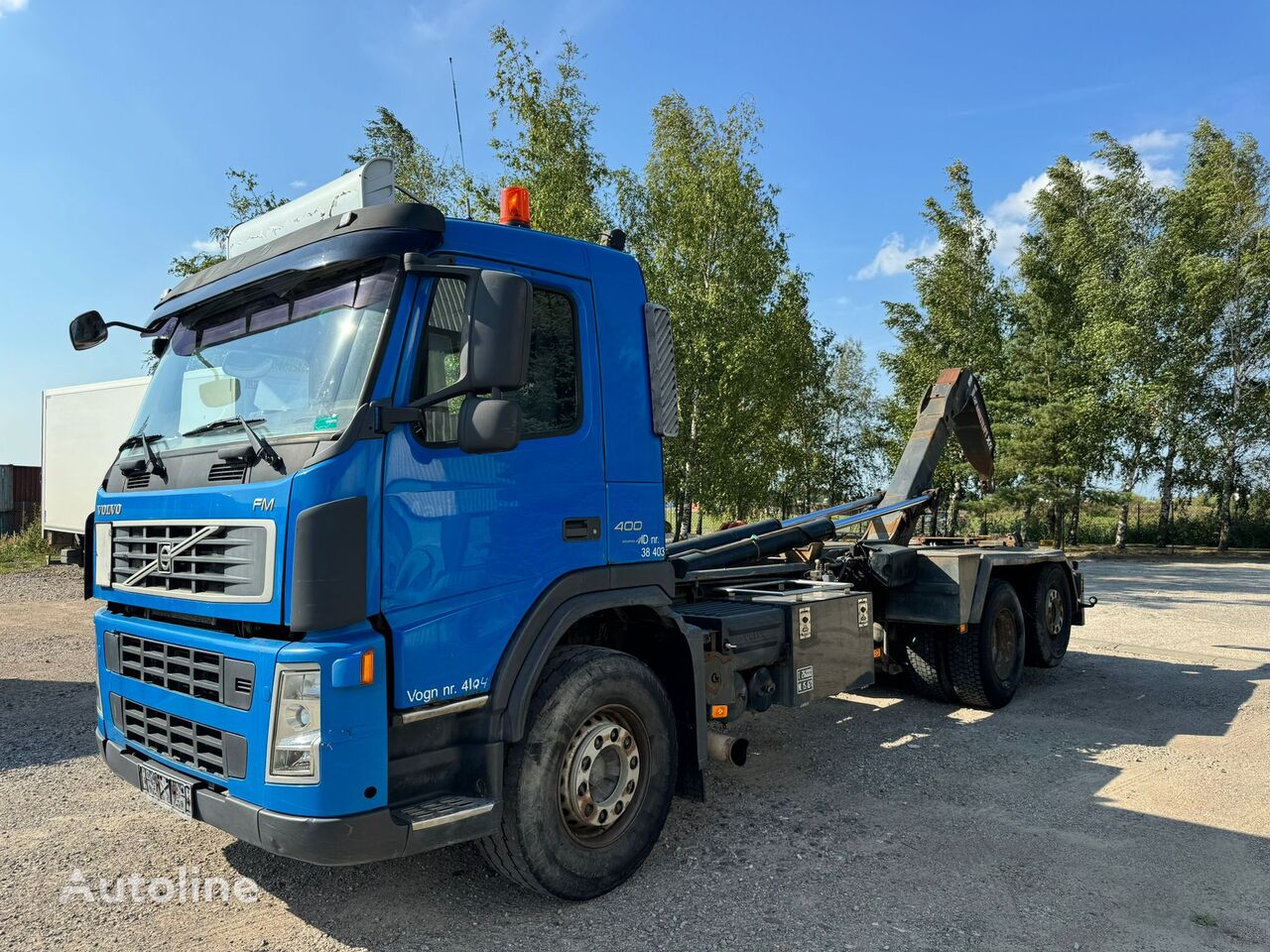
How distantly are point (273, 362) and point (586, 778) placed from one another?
89.5 inches

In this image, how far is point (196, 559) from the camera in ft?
10.7

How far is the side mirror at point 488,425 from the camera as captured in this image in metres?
3.12

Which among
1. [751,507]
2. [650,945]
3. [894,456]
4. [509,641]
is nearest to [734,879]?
[650,945]

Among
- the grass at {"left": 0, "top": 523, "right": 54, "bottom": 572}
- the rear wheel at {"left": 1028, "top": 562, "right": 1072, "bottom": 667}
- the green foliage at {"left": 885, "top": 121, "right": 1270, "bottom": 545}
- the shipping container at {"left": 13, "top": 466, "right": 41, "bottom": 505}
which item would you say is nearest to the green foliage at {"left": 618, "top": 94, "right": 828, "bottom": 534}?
the rear wheel at {"left": 1028, "top": 562, "right": 1072, "bottom": 667}

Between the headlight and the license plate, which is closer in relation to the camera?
the headlight

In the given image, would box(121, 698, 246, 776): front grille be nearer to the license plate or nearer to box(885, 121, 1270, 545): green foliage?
the license plate

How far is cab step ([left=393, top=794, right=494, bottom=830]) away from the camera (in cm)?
307

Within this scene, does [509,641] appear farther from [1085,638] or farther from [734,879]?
[1085,638]

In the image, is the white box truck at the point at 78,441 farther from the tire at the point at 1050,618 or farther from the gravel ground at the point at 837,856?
the tire at the point at 1050,618

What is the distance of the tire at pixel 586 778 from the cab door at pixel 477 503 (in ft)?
1.31

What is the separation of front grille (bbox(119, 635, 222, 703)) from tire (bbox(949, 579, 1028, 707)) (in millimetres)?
5850

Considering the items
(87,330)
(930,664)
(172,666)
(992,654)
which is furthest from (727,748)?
(87,330)

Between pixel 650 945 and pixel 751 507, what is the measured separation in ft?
50.7

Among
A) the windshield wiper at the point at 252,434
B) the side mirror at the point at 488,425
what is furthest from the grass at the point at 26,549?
the side mirror at the point at 488,425
